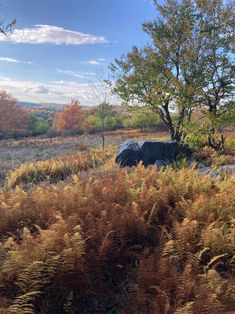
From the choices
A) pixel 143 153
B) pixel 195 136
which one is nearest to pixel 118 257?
pixel 143 153

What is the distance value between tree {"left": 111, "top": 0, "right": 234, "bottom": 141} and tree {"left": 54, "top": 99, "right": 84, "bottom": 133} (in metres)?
36.1

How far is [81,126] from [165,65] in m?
37.7

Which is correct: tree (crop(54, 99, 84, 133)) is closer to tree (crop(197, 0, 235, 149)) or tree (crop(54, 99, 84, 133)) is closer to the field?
tree (crop(197, 0, 235, 149))

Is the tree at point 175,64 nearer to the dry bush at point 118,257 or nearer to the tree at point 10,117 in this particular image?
the dry bush at point 118,257

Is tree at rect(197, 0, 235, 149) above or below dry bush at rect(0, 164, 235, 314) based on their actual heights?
above

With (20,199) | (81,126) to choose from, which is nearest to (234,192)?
(20,199)

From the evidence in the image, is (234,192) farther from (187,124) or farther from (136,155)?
(187,124)

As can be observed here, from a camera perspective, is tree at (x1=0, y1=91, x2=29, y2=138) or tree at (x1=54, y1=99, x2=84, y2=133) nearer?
tree at (x1=0, y1=91, x2=29, y2=138)

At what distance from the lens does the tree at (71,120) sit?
5175 centimetres

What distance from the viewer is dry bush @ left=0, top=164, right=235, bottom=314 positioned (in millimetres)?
3396

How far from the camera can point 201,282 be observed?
11.8 feet

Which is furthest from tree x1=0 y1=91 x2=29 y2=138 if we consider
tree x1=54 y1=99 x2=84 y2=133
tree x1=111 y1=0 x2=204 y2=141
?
tree x1=111 y1=0 x2=204 y2=141

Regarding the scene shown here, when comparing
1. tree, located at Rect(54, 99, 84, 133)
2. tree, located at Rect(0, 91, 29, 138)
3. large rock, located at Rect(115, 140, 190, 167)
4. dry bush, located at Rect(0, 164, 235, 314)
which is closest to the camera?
dry bush, located at Rect(0, 164, 235, 314)

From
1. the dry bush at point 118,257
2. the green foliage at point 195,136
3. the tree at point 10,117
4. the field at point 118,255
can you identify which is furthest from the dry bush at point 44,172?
the tree at point 10,117
